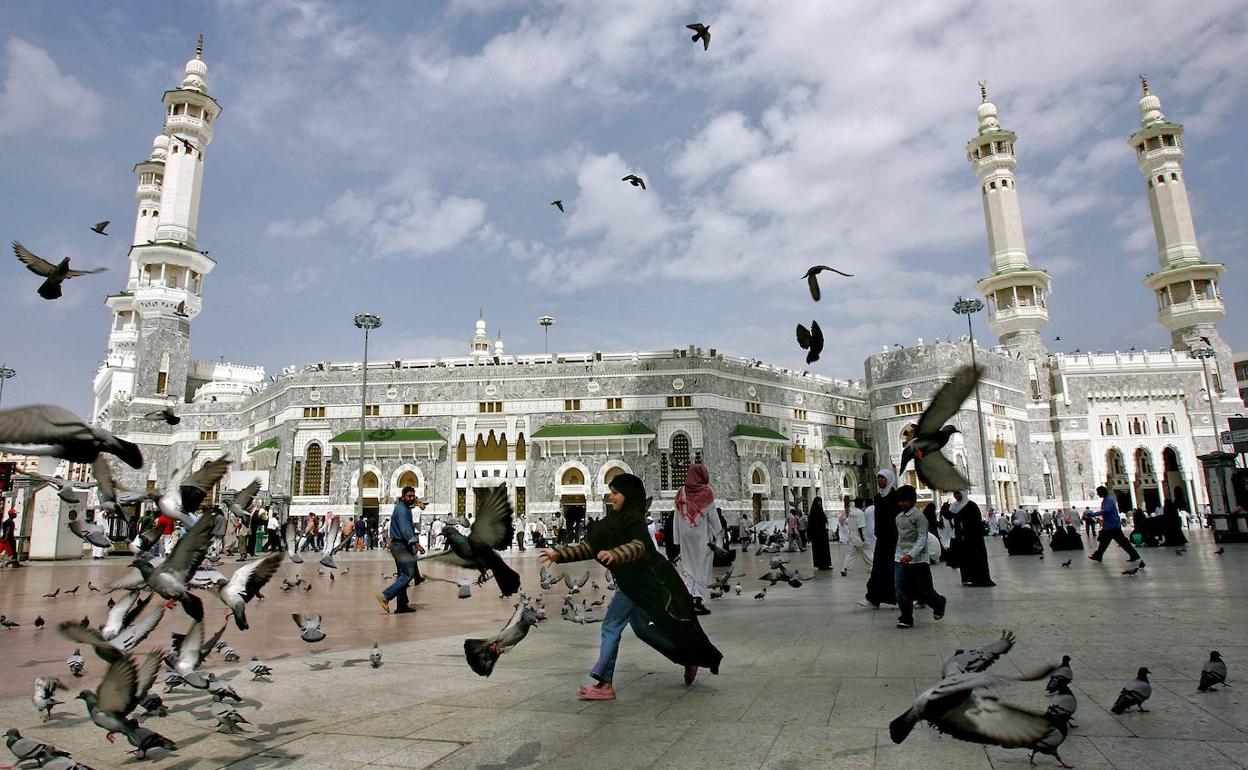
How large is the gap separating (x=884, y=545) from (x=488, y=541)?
5510mm

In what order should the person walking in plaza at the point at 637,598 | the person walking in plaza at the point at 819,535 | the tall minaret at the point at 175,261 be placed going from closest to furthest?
the person walking in plaza at the point at 637,598 < the person walking in plaza at the point at 819,535 < the tall minaret at the point at 175,261

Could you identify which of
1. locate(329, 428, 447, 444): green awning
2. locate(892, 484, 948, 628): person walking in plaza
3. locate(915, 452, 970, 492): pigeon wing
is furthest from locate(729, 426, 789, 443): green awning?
locate(915, 452, 970, 492): pigeon wing

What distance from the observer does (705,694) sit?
4.37 meters

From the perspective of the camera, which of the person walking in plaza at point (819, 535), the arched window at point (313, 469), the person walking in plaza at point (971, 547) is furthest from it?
the arched window at point (313, 469)

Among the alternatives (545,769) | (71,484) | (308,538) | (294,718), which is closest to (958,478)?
(545,769)

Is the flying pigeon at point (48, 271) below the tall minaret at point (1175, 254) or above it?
below

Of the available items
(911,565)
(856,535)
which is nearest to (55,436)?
(911,565)

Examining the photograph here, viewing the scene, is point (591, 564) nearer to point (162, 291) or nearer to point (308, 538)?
point (308, 538)

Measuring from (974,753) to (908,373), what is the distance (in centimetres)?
4493

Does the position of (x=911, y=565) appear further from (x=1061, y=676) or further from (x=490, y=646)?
(x=490, y=646)

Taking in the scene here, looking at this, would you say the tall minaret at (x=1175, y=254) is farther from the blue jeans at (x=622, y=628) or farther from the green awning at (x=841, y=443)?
the blue jeans at (x=622, y=628)

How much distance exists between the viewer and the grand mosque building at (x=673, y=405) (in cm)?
3828

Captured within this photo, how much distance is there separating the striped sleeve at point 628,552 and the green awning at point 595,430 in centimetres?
3310

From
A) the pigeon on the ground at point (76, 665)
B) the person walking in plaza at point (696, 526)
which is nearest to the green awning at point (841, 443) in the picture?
the person walking in plaza at point (696, 526)
